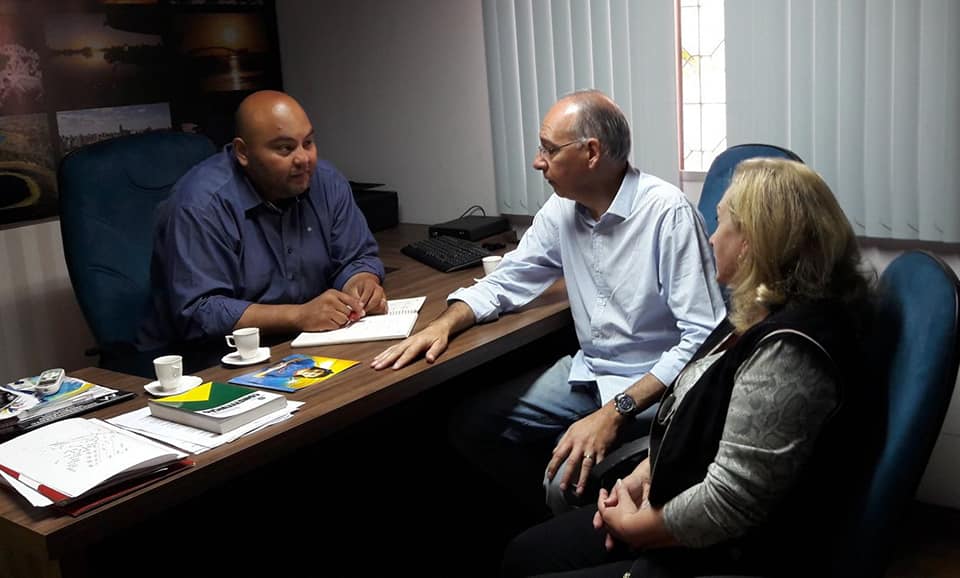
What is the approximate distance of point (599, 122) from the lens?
7.42ft

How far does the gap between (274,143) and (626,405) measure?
3.84 ft

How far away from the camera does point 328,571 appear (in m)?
2.58

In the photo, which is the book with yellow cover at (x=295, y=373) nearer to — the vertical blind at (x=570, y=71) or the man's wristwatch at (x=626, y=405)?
the man's wristwatch at (x=626, y=405)

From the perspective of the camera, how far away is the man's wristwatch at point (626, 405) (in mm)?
2070

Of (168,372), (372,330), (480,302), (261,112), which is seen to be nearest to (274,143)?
(261,112)

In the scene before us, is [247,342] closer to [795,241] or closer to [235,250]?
[235,250]

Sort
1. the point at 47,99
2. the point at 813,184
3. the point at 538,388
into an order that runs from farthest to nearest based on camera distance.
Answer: the point at 47,99 < the point at 538,388 < the point at 813,184

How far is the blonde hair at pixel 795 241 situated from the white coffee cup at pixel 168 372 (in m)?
1.16

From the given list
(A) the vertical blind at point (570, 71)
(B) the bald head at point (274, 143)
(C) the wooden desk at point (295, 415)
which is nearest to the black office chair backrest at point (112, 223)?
(B) the bald head at point (274, 143)

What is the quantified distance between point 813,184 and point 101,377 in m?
1.58

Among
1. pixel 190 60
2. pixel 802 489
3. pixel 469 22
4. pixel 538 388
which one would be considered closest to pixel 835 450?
pixel 802 489

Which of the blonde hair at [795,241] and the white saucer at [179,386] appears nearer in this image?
the blonde hair at [795,241]

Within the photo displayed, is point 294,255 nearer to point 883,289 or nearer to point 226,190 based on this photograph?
point 226,190

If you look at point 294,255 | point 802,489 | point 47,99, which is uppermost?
point 47,99
